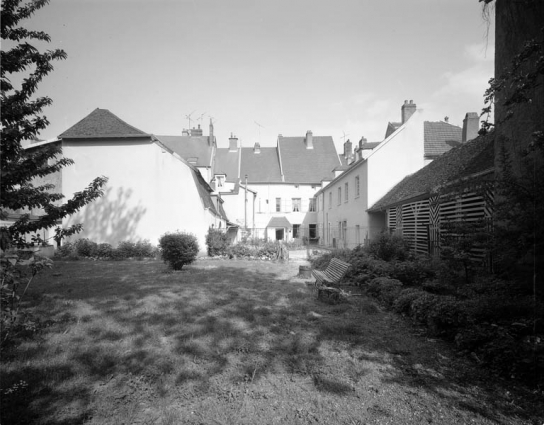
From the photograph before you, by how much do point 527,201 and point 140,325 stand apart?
631 centimetres

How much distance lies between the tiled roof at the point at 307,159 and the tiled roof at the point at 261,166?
1255mm

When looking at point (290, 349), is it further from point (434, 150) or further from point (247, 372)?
point (434, 150)

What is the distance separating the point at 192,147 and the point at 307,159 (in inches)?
639

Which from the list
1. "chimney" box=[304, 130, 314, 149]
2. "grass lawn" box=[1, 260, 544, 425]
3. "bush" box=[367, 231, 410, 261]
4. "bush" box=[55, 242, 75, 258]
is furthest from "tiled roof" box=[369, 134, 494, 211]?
"chimney" box=[304, 130, 314, 149]

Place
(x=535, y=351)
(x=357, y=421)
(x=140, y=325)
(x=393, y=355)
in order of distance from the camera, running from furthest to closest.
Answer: (x=140, y=325) → (x=393, y=355) → (x=535, y=351) → (x=357, y=421)

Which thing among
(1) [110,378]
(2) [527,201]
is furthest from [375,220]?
(1) [110,378]

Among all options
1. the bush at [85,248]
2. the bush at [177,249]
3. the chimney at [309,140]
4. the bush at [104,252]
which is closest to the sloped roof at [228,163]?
the chimney at [309,140]

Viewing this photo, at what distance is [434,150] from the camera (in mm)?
19688

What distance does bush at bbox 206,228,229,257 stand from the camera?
19.7 m

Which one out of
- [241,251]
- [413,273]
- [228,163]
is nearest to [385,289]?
[413,273]

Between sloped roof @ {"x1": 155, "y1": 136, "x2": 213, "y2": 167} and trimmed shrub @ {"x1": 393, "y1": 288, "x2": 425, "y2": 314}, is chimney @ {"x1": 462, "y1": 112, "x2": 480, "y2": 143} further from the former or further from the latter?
sloped roof @ {"x1": 155, "y1": 136, "x2": 213, "y2": 167}

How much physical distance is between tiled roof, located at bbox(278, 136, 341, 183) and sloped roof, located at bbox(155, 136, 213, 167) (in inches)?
458

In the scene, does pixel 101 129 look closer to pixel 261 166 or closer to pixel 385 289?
pixel 385 289

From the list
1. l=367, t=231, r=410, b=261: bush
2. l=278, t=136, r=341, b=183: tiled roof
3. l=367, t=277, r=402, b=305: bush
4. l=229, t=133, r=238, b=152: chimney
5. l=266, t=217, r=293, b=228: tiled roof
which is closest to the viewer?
l=367, t=277, r=402, b=305: bush
